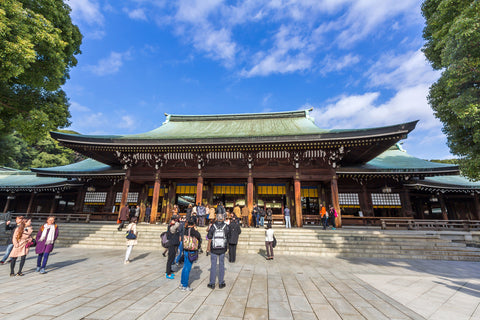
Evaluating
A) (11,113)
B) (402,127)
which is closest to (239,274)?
(402,127)

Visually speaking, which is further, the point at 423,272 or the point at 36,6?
the point at 36,6

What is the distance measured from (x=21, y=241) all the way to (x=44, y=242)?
528 mm

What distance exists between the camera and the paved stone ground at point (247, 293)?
342cm

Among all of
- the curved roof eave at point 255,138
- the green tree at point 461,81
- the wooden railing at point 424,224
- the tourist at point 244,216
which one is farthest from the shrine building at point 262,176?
the green tree at point 461,81

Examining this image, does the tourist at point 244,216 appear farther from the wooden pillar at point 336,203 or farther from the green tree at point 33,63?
the green tree at point 33,63

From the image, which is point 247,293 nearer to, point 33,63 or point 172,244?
point 172,244

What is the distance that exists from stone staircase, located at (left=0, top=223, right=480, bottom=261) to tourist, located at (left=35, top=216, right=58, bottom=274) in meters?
4.54

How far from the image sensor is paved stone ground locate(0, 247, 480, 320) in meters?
3.42

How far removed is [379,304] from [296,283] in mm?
1807

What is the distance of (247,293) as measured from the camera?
14.1 feet

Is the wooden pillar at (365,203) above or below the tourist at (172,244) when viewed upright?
above

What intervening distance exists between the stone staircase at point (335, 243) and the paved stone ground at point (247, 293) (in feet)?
6.45

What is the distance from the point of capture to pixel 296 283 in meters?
5.07

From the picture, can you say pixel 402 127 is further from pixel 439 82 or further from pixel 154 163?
pixel 154 163
